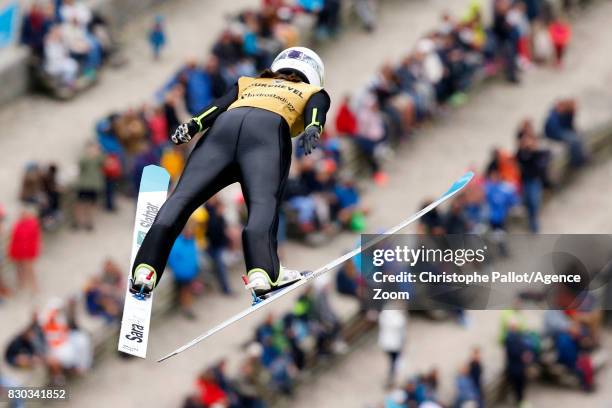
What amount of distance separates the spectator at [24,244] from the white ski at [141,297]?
919 centimetres

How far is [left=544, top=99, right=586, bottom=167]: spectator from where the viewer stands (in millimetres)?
31891

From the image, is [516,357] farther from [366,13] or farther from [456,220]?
[366,13]

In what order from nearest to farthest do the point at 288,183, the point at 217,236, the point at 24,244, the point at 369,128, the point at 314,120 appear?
1. the point at 314,120
2. the point at 24,244
3. the point at 217,236
4. the point at 288,183
5. the point at 369,128

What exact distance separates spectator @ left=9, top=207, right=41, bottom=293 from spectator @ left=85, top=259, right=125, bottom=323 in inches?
44.5

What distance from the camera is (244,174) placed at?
51.2ft

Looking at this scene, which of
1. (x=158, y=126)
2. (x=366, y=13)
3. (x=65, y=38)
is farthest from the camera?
(x=366, y=13)

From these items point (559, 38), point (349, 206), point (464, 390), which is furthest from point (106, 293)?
point (559, 38)

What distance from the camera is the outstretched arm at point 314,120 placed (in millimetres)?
15023

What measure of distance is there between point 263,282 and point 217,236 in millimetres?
11401

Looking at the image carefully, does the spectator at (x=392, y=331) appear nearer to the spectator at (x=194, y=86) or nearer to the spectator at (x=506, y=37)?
the spectator at (x=194, y=86)

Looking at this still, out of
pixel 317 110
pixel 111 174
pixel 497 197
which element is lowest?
pixel 317 110

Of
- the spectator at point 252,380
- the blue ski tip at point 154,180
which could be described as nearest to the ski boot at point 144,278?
the blue ski tip at point 154,180

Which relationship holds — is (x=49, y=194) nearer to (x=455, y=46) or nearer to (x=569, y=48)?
(x=455, y=46)

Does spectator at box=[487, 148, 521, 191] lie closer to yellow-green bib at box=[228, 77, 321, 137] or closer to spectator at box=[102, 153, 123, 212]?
spectator at box=[102, 153, 123, 212]
